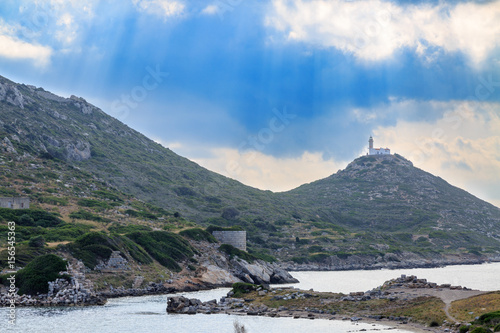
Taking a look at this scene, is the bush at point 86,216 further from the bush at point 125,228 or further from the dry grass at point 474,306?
the dry grass at point 474,306

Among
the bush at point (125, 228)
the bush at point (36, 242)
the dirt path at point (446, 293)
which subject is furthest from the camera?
the bush at point (125, 228)

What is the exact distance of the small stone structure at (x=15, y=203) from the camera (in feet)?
305

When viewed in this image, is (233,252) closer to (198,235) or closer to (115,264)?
(198,235)

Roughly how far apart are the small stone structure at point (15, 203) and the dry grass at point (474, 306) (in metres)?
76.0

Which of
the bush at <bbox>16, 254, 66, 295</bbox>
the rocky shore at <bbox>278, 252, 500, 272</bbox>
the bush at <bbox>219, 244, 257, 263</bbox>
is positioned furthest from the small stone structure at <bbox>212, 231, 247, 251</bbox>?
the bush at <bbox>16, 254, 66, 295</bbox>

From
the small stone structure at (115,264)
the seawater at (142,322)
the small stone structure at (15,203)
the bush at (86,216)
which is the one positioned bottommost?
the seawater at (142,322)

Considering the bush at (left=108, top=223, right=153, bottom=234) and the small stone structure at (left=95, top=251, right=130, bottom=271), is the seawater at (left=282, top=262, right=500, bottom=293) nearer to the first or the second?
the small stone structure at (left=95, top=251, right=130, bottom=271)

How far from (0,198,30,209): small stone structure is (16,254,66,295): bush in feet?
106

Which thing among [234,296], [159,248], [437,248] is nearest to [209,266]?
[159,248]

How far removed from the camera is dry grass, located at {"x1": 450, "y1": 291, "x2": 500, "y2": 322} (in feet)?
141

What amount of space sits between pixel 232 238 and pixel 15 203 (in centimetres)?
4344

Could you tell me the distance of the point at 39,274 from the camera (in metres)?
62.8

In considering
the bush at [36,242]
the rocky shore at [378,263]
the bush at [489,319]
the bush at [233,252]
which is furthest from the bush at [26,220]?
the bush at [489,319]

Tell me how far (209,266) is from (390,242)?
368ft
